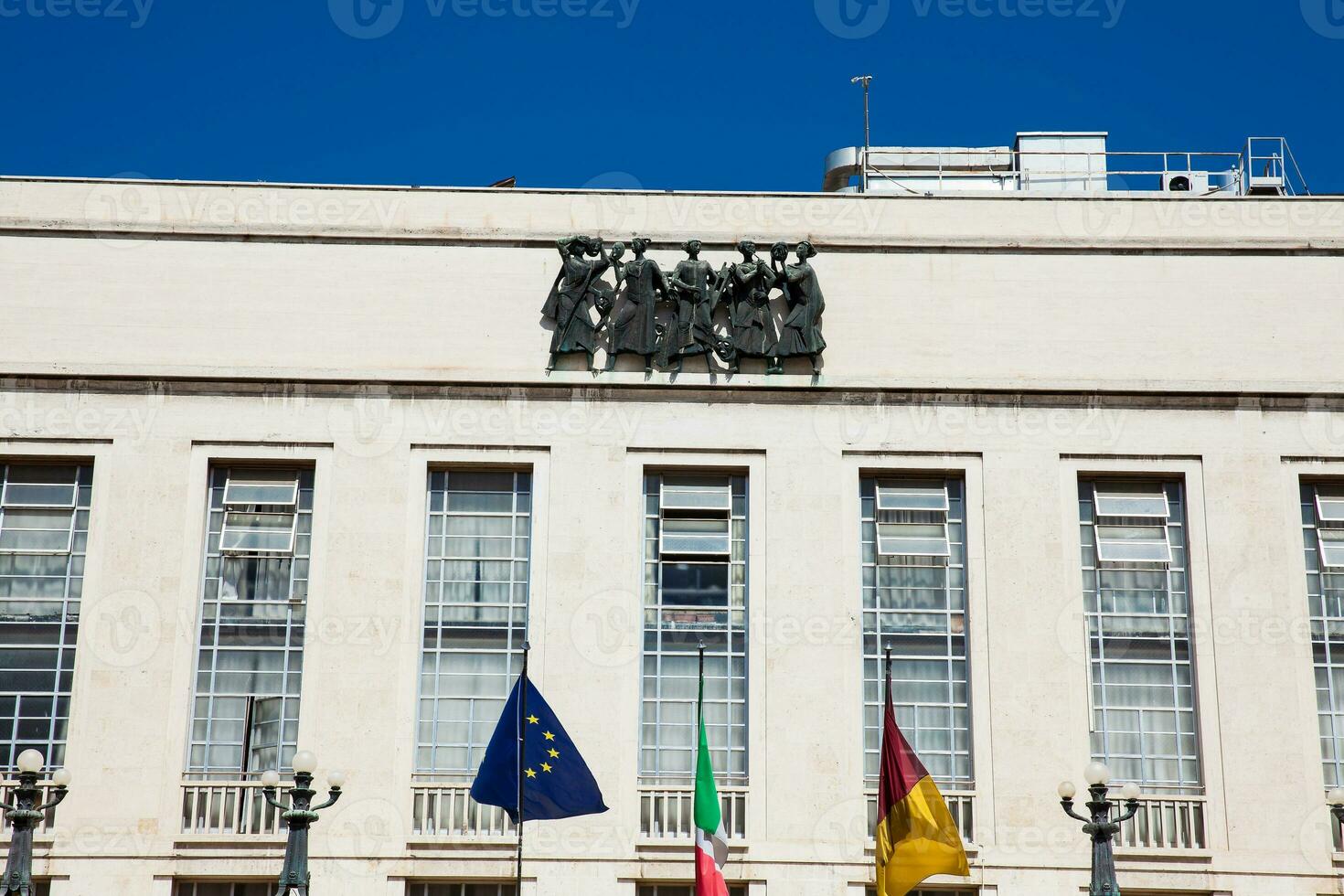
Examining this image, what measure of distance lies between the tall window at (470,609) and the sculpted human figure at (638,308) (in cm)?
242

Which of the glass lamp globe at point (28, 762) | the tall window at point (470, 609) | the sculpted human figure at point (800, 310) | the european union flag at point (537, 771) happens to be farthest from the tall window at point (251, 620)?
the sculpted human figure at point (800, 310)

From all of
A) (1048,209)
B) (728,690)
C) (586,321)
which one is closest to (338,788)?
(728,690)

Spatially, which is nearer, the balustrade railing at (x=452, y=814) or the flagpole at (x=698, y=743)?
the flagpole at (x=698, y=743)

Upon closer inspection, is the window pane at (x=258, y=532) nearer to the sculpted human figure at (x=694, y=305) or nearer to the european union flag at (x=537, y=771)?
the european union flag at (x=537, y=771)

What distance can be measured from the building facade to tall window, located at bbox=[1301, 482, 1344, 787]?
0.19 feet

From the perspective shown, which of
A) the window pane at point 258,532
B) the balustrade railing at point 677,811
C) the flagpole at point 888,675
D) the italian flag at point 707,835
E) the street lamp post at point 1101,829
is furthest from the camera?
the window pane at point 258,532

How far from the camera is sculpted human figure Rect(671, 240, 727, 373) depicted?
26.4 metres

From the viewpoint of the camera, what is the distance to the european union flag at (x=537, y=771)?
22.2 metres

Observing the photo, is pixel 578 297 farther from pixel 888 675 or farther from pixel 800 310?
pixel 888 675

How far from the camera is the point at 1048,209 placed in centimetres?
2716

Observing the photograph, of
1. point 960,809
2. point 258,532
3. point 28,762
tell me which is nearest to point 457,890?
point 258,532

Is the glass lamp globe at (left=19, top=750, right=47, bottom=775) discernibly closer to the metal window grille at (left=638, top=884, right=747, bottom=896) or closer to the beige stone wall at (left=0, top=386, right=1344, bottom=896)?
the beige stone wall at (left=0, top=386, right=1344, bottom=896)

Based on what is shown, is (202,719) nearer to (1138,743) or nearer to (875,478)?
(875,478)

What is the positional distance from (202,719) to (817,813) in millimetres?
8708
